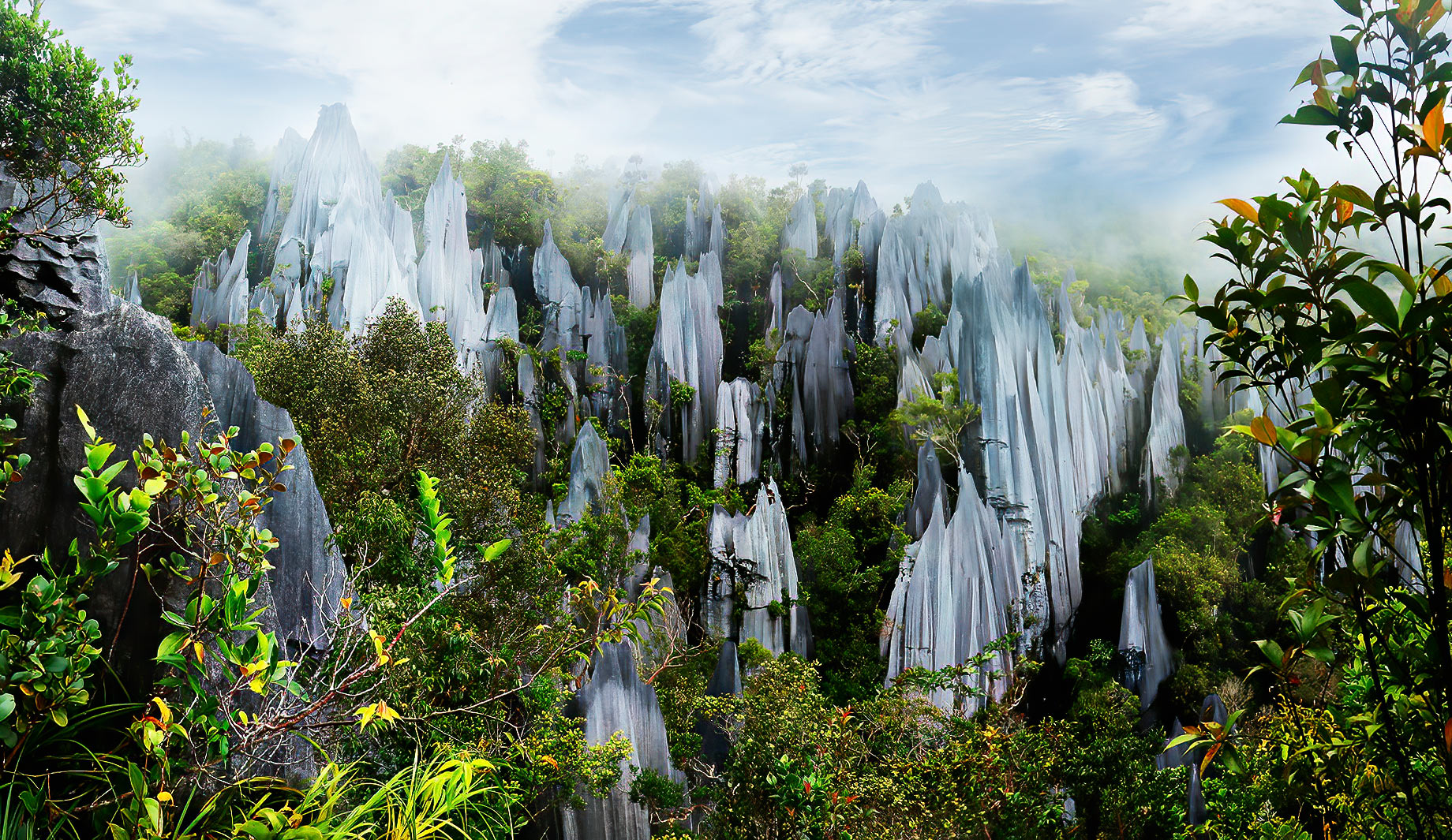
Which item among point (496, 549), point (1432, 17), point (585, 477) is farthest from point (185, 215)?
point (1432, 17)

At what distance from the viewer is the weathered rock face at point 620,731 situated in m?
4.71

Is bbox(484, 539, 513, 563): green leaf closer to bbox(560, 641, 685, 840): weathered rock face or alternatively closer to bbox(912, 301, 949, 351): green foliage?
bbox(560, 641, 685, 840): weathered rock face

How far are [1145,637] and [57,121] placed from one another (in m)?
9.09

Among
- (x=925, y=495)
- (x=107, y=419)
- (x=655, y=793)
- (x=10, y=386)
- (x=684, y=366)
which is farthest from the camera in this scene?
(x=684, y=366)

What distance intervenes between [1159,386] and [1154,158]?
3395 millimetres

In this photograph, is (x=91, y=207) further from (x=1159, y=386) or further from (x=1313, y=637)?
(x=1159, y=386)

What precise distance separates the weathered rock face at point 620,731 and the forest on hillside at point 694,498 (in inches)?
1.1

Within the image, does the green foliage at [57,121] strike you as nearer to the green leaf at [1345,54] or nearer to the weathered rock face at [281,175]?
the green leaf at [1345,54]

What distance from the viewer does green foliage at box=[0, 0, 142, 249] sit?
228cm

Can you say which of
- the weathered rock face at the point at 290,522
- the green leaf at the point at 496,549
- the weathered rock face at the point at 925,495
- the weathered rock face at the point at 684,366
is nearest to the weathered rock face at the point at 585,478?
the weathered rock face at the point at 684,366

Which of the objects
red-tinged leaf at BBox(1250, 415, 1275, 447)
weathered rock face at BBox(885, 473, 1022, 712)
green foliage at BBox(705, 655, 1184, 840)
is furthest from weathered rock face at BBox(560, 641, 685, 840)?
red-tinged leaf at BBox(1250, 415, 1275, 447)

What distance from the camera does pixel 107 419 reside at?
2033 millimetres

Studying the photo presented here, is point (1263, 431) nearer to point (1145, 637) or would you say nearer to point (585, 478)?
point (585, 478)

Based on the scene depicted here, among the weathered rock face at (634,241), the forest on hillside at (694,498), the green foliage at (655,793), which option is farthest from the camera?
the weathered rock face at (634,241)
